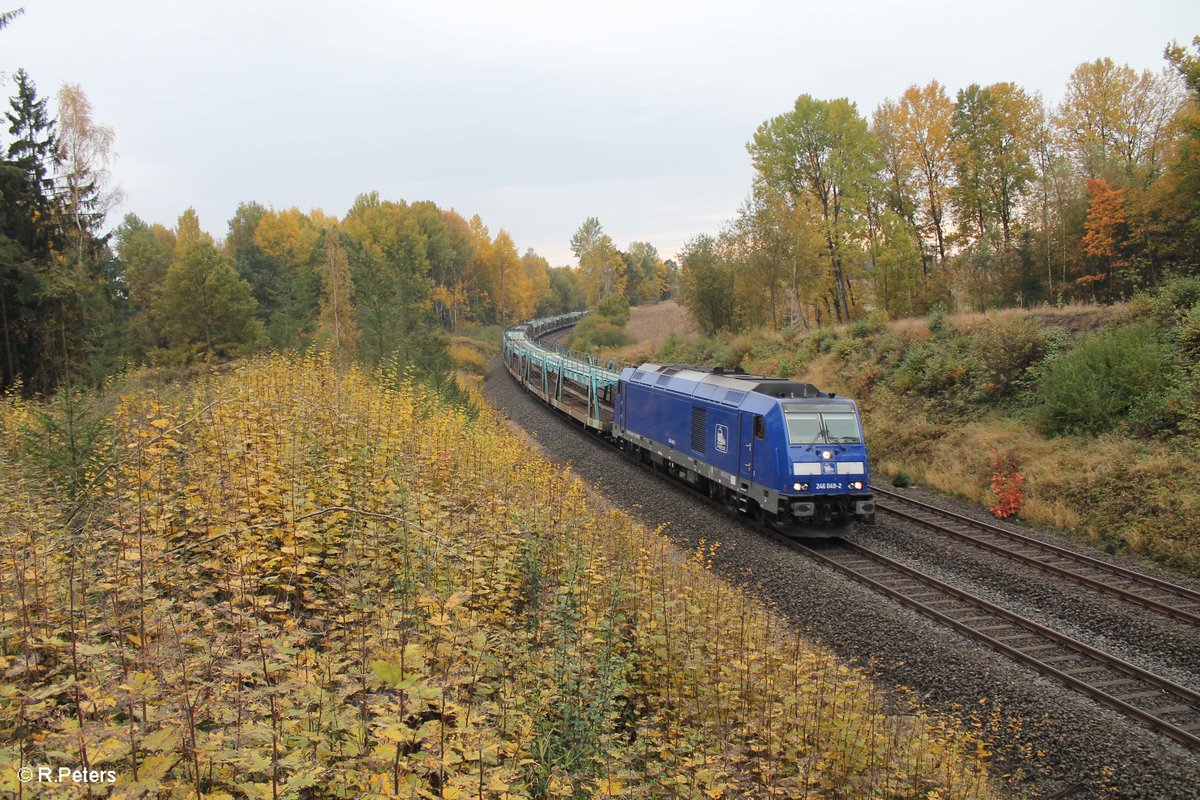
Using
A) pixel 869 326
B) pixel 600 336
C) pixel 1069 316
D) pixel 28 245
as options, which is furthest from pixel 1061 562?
pixel 600 336

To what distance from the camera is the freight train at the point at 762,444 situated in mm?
13547

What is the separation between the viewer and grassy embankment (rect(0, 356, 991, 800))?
134 inches

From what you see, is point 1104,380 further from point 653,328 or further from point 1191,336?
point 653,328

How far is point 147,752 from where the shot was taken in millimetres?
3365

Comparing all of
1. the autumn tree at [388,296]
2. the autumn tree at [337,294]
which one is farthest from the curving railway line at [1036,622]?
the autumn tree at [337,294]

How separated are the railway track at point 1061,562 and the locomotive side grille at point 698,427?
467 cm

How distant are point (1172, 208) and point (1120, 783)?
79.6 feet

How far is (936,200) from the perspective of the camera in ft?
112

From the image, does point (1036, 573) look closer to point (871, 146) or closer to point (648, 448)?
point (648, 448)

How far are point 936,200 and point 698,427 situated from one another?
2506 centimetres

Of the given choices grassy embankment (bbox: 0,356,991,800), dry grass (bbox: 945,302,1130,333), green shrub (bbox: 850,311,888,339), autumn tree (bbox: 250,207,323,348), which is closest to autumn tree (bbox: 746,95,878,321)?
green shrub (bbox: 850,311,888,339)

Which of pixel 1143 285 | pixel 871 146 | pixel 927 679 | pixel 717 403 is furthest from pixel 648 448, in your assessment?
pixel 871 146

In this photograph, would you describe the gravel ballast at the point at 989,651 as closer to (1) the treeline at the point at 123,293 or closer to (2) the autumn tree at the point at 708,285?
(1) the treeline at the point at 123,293

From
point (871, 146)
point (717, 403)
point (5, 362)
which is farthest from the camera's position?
point (871, 146)
